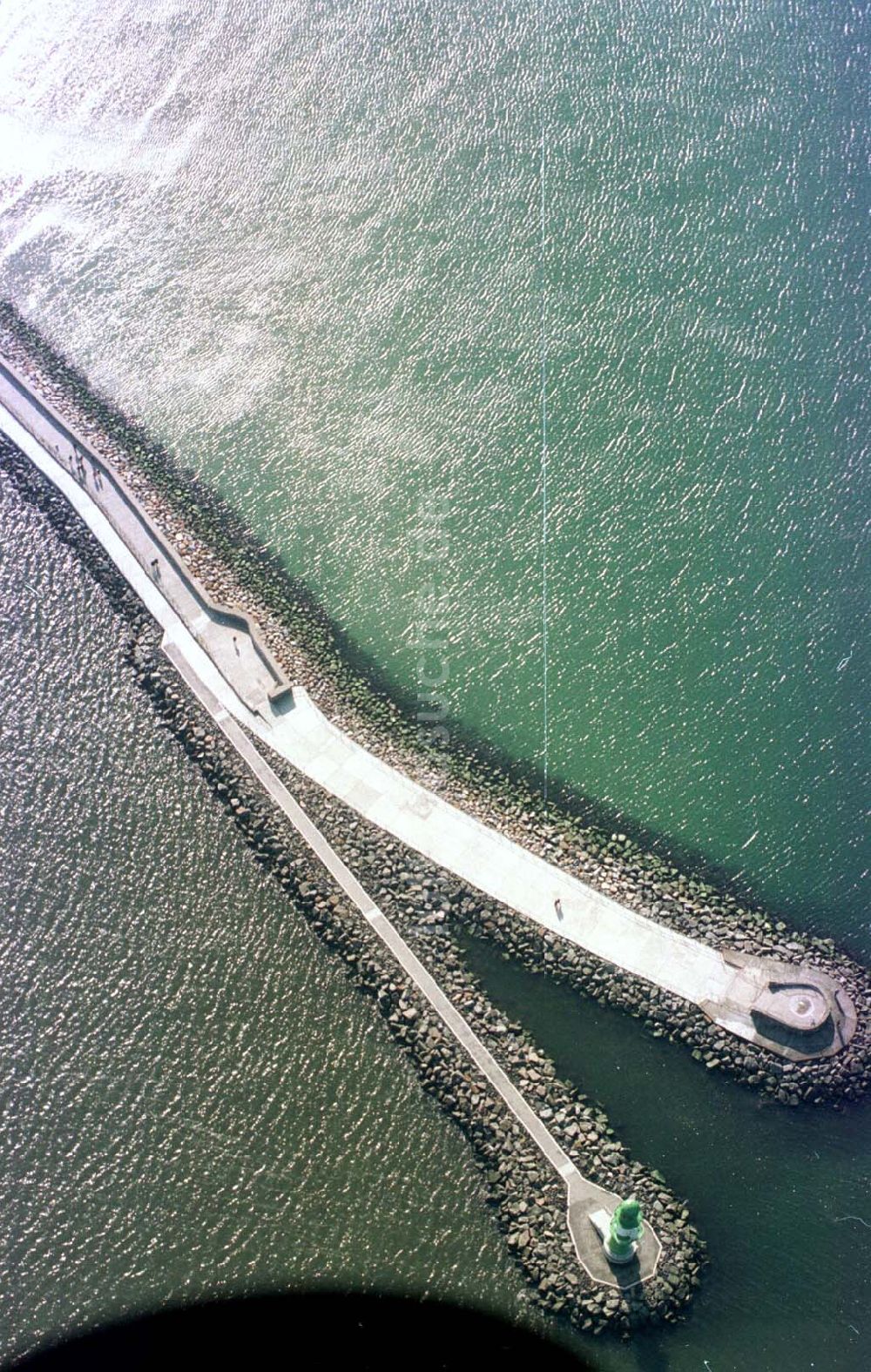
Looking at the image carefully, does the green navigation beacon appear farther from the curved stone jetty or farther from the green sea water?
the curved stone jetty

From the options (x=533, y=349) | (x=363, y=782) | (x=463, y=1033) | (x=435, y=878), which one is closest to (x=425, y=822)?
(x=435, y=878)

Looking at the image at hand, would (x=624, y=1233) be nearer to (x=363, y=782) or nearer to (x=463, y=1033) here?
(x=463, y=1033)

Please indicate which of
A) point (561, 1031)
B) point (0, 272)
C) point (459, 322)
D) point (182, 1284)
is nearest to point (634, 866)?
point (561, 1031)

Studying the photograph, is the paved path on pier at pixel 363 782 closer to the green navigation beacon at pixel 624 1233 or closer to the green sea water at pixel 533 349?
the green sea water at pixel 533 349

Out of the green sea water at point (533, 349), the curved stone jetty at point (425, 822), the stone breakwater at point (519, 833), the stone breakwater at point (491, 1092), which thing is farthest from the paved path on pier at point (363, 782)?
the green sea water at point (533, 349)

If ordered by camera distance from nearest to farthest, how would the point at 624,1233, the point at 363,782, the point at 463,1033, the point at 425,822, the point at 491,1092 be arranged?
the point at 624,1233 → the point at 491,1092 → the point at 463,1033 → the point at 425,822 → the point at 363,782

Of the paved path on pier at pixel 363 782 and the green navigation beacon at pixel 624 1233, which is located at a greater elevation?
the paved path on pier at pixel 363 782
